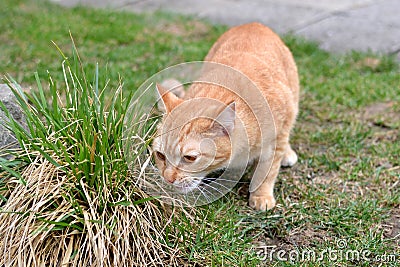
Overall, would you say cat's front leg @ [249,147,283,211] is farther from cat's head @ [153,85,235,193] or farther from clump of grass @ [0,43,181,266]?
clump of grass @ [0,43,181,266]

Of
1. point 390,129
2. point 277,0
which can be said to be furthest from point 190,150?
point 277,0

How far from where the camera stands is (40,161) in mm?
2930

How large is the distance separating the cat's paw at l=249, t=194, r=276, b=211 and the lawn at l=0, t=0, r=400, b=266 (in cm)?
4

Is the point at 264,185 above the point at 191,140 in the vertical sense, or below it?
below

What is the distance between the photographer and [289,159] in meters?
3.96

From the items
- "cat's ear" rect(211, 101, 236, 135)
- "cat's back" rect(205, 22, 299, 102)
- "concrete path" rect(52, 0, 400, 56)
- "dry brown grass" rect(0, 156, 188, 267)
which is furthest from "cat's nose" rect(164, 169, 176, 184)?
"concrete path" rect(52, 0, 400, 56)

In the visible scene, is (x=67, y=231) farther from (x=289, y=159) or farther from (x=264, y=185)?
(x=289, y=159)

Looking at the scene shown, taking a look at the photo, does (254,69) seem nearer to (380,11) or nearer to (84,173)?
(84,173)

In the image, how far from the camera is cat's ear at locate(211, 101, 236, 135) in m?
2.91

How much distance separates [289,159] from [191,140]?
4.15ft

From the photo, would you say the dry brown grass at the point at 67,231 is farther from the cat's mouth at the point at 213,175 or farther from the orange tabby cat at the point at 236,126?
the cat's mouth at the point at 213,175

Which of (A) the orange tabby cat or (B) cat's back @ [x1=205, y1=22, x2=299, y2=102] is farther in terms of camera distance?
(B) cat's back @ [x1=205, y1=22, x2=299, y2=102]

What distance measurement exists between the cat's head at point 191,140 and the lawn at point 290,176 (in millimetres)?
213

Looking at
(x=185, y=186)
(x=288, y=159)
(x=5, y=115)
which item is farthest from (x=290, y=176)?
(x=5, y=115)
